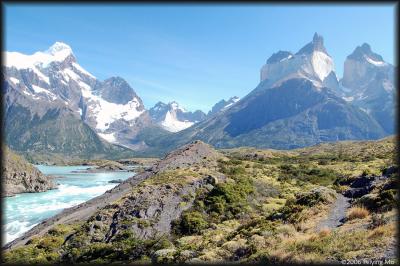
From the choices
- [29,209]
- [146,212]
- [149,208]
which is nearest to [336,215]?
[146,212]

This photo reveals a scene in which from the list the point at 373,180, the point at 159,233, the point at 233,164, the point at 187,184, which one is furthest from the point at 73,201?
the point at 373,180

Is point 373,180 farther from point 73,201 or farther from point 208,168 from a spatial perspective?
point 73,201

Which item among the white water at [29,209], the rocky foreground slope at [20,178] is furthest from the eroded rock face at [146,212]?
the rocky foreground slope at [20,178]

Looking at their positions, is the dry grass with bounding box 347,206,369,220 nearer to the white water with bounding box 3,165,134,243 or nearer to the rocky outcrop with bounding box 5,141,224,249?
the rocky outcrop with bounding box 5,141,224,249

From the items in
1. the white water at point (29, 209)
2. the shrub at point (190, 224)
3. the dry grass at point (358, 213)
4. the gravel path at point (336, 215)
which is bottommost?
the white water at point (29, 209)

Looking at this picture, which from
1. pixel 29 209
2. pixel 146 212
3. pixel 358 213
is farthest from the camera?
pixel 29 209

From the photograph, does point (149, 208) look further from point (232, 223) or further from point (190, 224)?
point (232, 223)

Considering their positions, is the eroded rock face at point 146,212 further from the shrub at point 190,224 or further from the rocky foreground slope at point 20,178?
the rocky foreground slope at point 20,178
